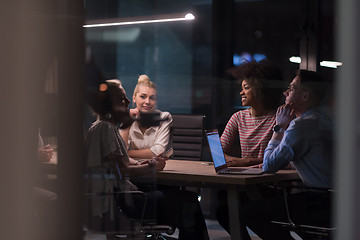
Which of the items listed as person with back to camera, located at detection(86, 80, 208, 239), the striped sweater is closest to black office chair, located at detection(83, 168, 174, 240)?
person with back to camera, located at detection(86, 80, 208, 239)

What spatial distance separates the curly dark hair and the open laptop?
0.70 m

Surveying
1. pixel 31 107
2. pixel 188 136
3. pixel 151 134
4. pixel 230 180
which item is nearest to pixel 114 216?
pixel 31 107

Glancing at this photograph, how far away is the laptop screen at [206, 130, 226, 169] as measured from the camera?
10.2 ft

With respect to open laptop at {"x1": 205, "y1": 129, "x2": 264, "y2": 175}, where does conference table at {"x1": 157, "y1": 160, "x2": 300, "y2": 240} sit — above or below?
below

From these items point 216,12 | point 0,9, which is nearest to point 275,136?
point 0,9

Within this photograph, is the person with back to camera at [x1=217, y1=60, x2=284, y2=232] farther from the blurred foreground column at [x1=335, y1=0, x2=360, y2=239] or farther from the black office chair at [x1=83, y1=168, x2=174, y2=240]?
the blurred foreground column at [x1=335, y1=0, x2=360, y2=239]

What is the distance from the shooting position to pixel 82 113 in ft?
3.74

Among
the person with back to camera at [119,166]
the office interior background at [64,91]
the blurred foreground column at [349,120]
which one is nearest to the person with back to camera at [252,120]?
the person with back to camera at [119,166]

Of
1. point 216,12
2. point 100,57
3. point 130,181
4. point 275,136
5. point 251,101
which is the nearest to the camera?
point 100,57

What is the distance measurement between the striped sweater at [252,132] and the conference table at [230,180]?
1.52 feet

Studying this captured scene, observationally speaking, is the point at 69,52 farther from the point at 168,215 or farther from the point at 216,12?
the point at 216,12

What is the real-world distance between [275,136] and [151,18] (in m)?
1.60

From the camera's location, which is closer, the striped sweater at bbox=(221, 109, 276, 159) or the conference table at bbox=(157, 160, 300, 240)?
the conference table at bbox=(157, 160, 300, 240)

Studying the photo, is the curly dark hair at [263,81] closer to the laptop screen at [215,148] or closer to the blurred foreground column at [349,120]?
the laptop screen at [215,148]
